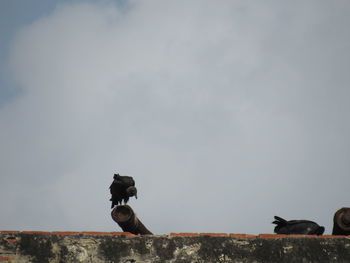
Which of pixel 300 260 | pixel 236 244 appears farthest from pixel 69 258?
pixel 300 260

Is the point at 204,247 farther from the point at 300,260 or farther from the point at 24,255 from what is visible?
the point at 24,255

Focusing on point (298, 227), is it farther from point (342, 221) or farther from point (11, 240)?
point (11, 240)

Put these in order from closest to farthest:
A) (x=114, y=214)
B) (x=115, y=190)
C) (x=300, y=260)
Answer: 1. (x=300, y=260)
2. (x=114, y=214)
3. (x=115, y=190)

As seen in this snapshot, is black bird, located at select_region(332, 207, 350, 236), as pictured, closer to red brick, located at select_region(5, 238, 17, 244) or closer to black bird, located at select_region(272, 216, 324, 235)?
black bird, located at select_region(272, 216, 324, 235)

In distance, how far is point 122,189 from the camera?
7.62m

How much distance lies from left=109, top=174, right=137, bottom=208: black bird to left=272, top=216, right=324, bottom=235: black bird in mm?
2139

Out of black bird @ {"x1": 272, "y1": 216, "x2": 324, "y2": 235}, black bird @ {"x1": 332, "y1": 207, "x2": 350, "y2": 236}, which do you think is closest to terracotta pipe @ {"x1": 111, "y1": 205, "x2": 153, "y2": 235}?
black bird @ {"x1": 272, "y1": 216, "x2": 324, "y2": 235}

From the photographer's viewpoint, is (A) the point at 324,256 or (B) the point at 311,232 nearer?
(A) the point at 324,256

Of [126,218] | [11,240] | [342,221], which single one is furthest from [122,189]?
[342,221]

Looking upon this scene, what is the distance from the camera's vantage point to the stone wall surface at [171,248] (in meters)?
6.35

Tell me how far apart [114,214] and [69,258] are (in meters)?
0.79

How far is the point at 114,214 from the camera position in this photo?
6.73 m

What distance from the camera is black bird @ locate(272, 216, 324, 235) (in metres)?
6.82

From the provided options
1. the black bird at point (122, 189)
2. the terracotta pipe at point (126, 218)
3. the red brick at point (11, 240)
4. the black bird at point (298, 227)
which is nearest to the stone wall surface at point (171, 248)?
the red brick at point (11, 240)
